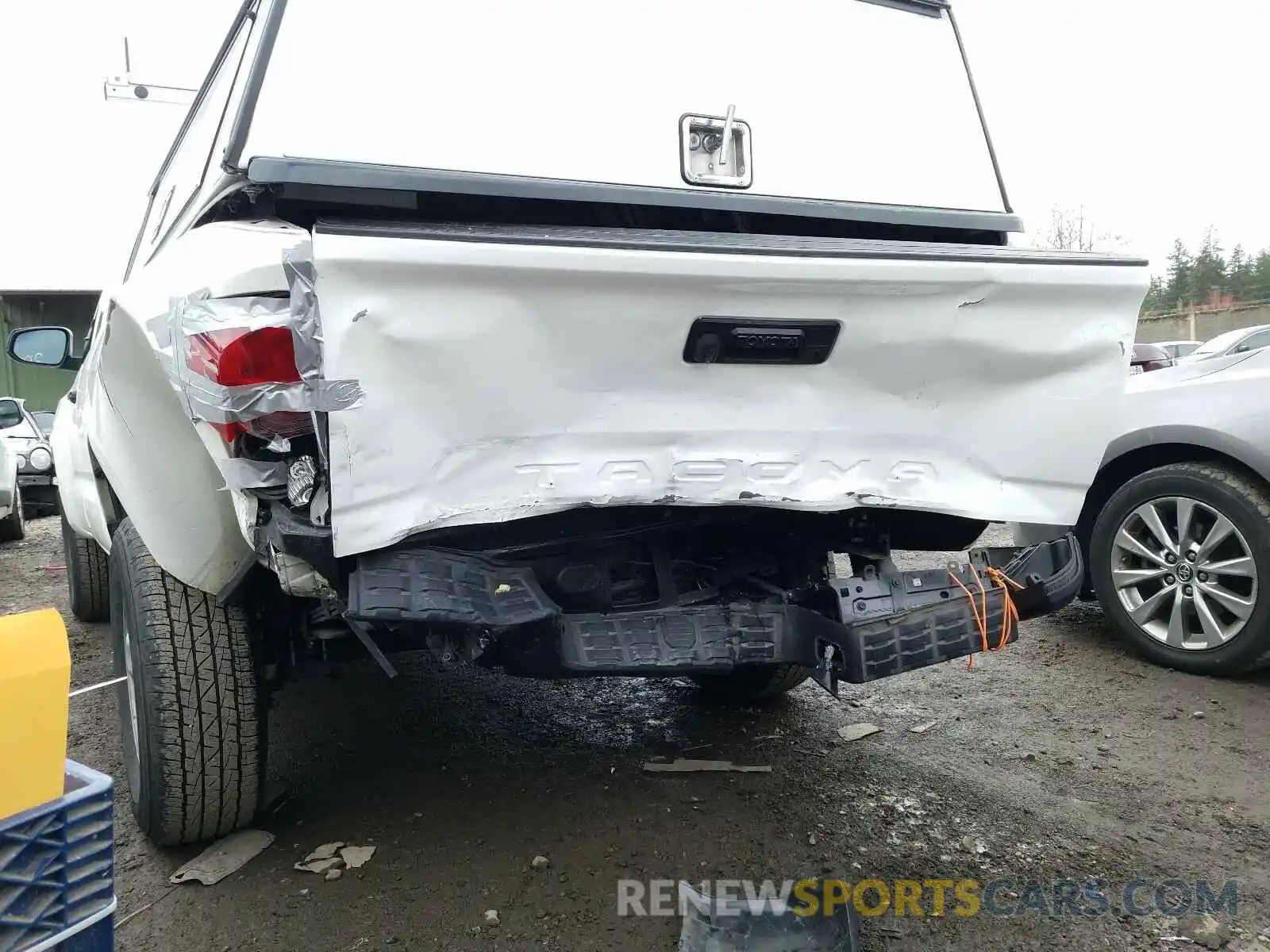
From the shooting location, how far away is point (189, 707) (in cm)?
231

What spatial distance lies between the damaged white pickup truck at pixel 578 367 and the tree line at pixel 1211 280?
22569 millimetres

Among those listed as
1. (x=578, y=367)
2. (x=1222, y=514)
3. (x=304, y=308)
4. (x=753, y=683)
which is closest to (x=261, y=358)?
(x=304, y=308)

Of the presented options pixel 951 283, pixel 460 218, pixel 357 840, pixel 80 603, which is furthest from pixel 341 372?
pixel 80 603

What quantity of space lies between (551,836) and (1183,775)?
201 centimetres

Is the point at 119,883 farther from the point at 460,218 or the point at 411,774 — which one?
the point at 460,218

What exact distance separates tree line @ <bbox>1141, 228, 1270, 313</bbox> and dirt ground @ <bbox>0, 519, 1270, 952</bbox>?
71.3ft

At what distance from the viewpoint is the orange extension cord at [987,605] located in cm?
233

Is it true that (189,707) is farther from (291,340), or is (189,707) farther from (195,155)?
(195,155)

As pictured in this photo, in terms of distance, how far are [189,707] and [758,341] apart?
167cm

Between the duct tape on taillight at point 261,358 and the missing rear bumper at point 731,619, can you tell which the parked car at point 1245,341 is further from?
the duct tape on taillight at point 261,358

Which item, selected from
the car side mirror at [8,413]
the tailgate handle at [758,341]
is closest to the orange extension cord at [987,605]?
the tailgate handle at [758,341]

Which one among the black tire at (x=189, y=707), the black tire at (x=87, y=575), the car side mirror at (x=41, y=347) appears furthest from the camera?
the black tire at (x=87, y=575)

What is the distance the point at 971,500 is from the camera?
2336mm

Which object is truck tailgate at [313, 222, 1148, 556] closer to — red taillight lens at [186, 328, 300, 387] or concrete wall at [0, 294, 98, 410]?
red taillight lens at [186, 328, 300, 387]
